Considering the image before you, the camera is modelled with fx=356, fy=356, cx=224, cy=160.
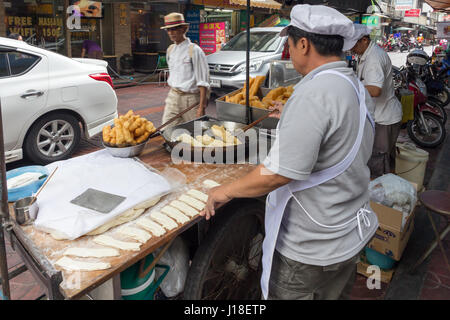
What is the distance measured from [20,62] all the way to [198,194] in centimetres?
417

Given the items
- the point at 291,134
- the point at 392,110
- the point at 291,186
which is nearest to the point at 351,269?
the point at 291,186

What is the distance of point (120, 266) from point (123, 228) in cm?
29

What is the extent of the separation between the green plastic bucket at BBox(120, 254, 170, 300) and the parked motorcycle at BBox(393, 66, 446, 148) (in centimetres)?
591

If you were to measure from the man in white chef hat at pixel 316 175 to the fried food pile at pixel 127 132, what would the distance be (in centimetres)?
99

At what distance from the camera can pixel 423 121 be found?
254 inches

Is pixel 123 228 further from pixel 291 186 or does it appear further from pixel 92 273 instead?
pixel 291 186

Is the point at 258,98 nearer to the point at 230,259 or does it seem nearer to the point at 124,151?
the point at 124,151

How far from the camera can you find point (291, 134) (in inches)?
54.2

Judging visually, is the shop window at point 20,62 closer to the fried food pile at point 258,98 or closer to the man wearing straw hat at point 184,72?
the man wearing straw hat at point 184,72

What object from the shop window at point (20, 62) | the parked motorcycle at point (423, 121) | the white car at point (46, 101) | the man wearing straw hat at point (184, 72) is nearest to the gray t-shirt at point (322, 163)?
the man wearing straw hat at point (184, 72)

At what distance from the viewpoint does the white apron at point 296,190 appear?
152cm

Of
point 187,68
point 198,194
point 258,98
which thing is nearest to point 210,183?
point 198,194

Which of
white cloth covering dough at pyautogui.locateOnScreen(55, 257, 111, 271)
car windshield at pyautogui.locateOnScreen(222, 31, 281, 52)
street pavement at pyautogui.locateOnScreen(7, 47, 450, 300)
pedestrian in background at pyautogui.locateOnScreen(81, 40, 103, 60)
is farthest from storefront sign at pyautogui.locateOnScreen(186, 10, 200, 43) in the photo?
white cloth covering dough at pyautogui.locateOnScreen(55, 257, 111, 271)

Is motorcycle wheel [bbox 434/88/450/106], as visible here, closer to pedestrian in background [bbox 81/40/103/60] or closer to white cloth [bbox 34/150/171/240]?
white cloth [bbox 34/150/171/240]
